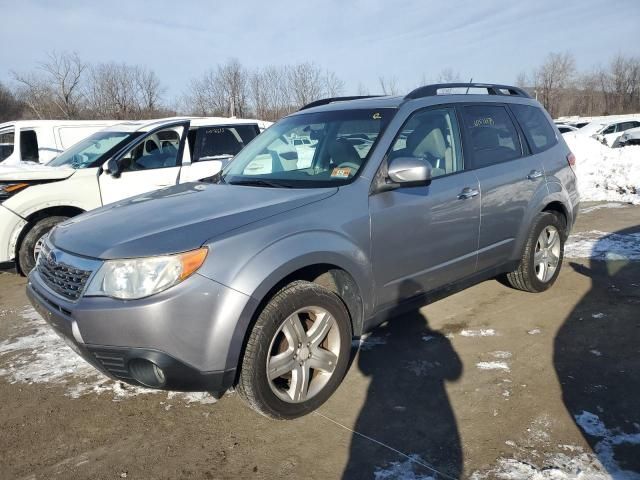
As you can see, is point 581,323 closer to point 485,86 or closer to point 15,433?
point 485,86

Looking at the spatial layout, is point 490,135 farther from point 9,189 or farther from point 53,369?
point 9,189

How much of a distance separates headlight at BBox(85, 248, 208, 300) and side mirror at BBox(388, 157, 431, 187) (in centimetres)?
130

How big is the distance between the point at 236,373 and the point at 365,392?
0.94 metres

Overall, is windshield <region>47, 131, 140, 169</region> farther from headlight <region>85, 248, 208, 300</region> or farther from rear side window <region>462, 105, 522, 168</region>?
rear side window <region>462, 105, 522, 168</region>

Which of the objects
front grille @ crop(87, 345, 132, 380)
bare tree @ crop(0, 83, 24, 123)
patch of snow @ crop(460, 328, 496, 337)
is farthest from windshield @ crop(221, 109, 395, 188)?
bare tree @ crop(0, 83, 24, 123)

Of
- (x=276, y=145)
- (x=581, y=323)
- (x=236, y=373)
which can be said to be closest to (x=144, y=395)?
(x=236, y=373)

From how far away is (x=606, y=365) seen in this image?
3326 mm

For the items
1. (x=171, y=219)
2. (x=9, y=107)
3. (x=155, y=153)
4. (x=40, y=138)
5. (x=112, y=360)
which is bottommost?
(x=112, y=360)

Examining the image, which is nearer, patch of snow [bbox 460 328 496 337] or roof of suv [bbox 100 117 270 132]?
patch of snow [bbox 460 328 496 337]

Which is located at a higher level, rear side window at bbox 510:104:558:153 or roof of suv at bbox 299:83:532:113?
roof of suv at bbox 299:83:532:113

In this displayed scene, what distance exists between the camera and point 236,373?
2576 millimetres

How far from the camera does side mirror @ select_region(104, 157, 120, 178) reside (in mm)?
6230

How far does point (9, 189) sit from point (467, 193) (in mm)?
5013

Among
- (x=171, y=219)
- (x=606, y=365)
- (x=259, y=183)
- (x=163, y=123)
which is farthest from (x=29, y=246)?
(x=606, y=365)
